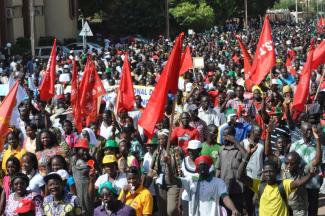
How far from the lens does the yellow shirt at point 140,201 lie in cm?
753

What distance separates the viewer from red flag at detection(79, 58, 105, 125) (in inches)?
492

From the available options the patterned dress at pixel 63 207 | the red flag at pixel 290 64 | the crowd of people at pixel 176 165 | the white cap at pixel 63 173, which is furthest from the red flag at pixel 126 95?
the red flag at pixel 290 64

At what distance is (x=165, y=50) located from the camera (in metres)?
31.5

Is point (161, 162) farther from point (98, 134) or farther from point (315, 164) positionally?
point (98, 134)

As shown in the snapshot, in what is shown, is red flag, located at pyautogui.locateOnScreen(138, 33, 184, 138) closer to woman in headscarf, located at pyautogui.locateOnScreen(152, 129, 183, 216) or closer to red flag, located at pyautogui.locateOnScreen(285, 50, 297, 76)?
woman in headscarf, located at pyautogui.locateOnScreen(152, 129, 183, 216)

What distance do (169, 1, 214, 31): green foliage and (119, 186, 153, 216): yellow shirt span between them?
146 ft

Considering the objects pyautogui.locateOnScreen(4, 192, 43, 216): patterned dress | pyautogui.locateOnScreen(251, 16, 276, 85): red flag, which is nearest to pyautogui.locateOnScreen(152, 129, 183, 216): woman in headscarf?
pyautogui.locateOnScreen(4, 192, 43, 216): patterned dress

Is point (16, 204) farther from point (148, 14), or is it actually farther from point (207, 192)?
point (148, 14)

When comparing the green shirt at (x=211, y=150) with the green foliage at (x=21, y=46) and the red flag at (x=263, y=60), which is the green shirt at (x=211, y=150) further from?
the green foliage at (x=21, y=46)

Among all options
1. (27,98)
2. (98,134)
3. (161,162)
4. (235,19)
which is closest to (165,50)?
(27,98)

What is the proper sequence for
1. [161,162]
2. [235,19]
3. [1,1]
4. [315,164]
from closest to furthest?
[315,164] → [161,162] → [1,1] → [235,19]

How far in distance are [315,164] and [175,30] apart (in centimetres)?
4539

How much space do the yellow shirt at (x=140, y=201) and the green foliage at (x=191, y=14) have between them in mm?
44544

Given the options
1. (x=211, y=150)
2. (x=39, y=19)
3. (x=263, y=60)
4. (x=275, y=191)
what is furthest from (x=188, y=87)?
(x=39, y=19)
